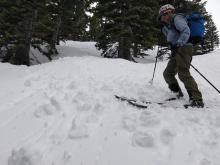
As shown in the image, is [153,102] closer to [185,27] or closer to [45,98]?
[185,27]

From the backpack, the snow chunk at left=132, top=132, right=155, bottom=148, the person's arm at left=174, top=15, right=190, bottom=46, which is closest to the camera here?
the snow chunk at left=132, top=132, right=155, bottom=148

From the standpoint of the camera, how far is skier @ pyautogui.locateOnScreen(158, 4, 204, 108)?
21.8ft

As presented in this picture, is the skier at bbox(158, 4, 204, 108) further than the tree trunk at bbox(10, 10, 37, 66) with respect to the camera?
No

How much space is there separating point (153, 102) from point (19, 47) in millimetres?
10648

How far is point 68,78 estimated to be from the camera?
30.6 feet

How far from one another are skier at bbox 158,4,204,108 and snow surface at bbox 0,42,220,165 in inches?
14.7

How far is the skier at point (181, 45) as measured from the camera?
6645mm

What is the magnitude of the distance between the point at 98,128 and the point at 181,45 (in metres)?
3.02

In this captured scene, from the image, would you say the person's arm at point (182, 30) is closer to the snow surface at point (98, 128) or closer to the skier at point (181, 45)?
the skier at point (181, 45)

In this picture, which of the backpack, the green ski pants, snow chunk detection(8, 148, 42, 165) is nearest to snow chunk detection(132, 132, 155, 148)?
snow chunk detection(8, 148, 42, 165)

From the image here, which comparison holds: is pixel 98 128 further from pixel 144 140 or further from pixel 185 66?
pixel 185 66

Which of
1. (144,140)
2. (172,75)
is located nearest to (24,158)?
(144,140)

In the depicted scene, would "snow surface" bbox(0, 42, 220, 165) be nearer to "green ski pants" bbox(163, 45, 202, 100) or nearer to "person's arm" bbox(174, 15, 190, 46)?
"green ski pants" bbox(163, 45, 202, 100)

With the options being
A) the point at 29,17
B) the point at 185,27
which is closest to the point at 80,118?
the point at 185,27
